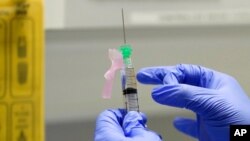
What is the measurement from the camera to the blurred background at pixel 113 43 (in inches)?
39.0

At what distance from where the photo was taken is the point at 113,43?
3.36 ft

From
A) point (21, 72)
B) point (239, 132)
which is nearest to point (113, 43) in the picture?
point (239, 132)

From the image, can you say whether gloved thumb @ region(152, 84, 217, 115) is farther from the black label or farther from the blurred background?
the blurred background

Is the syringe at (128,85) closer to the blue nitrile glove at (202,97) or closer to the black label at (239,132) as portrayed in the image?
the blue nitrile glove at (202,97)

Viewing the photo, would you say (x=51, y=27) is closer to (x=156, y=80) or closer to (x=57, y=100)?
(x=57, y=100)

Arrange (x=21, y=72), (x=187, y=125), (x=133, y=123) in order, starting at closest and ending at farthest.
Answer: (x=21, y=72) → (x=133, y=123) → (x=187, y=125)

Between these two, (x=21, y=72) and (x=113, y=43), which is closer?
(x=21, y=72)

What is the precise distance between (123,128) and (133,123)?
5 cm

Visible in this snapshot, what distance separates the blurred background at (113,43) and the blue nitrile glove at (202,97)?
0.15 m

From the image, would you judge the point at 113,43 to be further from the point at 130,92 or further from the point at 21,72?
the point at 21,72

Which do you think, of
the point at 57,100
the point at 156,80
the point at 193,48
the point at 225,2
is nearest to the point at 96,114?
the point at 57,100

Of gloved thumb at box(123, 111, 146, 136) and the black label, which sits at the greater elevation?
gloved thumb at box(123, 111, 146, 136)

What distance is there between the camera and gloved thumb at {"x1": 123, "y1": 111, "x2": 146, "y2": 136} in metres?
0.73

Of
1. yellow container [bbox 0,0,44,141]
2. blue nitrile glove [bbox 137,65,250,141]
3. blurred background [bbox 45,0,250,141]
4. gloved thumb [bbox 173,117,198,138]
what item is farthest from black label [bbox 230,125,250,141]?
yellow container [bbox 0,0,44,141]
